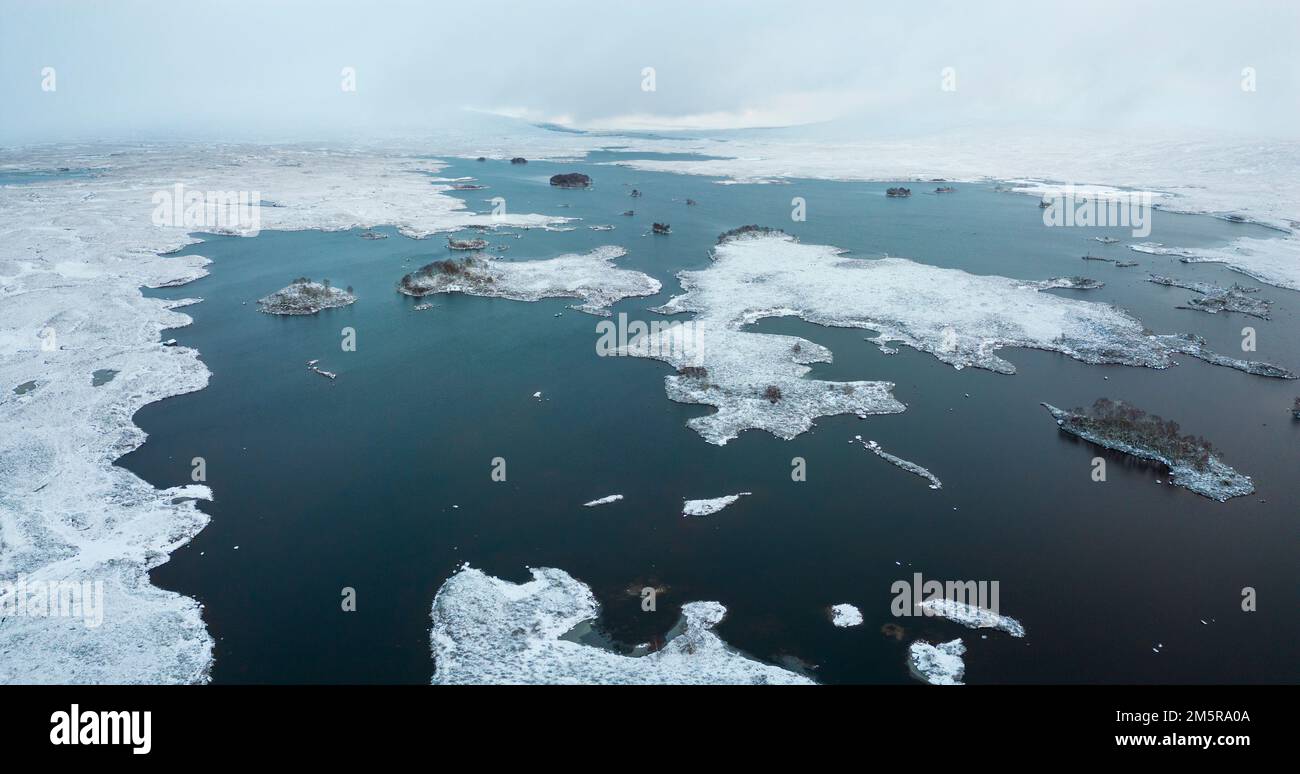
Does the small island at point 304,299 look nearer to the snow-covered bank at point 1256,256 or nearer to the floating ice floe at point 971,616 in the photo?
the floating ice floe at point 971,616

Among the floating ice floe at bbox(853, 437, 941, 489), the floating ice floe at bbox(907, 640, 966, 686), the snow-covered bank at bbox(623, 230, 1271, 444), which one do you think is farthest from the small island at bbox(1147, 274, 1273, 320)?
the floating ice floe at bbox(907, 640, 966, 686)

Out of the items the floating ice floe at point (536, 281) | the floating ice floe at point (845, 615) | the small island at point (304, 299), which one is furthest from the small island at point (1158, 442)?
the small island at point (304, 299)

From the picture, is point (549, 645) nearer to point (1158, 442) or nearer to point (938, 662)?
A: point (938, 662)

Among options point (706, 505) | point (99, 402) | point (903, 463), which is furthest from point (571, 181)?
point (706, 505)

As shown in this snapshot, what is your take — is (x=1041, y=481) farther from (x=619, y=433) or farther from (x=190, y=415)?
(x=190, y=415)

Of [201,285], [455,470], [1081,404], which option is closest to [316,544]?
[455,470]
